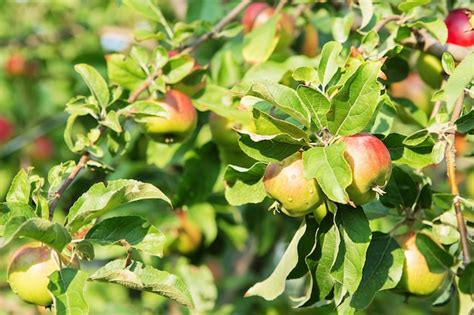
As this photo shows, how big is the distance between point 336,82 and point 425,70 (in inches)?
20.3

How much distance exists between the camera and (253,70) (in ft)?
5.64

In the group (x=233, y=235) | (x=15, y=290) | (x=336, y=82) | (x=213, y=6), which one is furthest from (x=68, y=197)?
(x=336, y=82)

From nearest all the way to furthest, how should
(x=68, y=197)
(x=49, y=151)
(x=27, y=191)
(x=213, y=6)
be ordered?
1. (x=27, y=191)
2. (x=213, y=6)
3. (x=68, y=197)
4. (x=49, y=151)

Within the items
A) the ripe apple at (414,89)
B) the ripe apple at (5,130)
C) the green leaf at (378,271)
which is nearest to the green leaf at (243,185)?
the green leaf at (378,271)

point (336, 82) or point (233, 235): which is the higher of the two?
point (336, 82)

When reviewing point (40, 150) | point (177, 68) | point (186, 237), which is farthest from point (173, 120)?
point (40, 150)

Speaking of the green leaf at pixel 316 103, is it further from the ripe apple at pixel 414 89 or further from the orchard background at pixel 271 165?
the ripe apple at pixel 414 89

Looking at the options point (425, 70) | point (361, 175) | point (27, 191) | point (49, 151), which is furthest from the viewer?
point (49, 151)

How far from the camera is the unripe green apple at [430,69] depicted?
1.66m

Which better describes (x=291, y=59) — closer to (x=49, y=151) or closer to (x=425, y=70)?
(x=425, y=70)

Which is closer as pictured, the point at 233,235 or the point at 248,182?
the point at 248,182

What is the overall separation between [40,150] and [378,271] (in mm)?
2172

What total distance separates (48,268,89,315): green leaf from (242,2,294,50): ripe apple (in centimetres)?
89

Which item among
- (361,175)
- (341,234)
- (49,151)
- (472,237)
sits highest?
(361,175)
